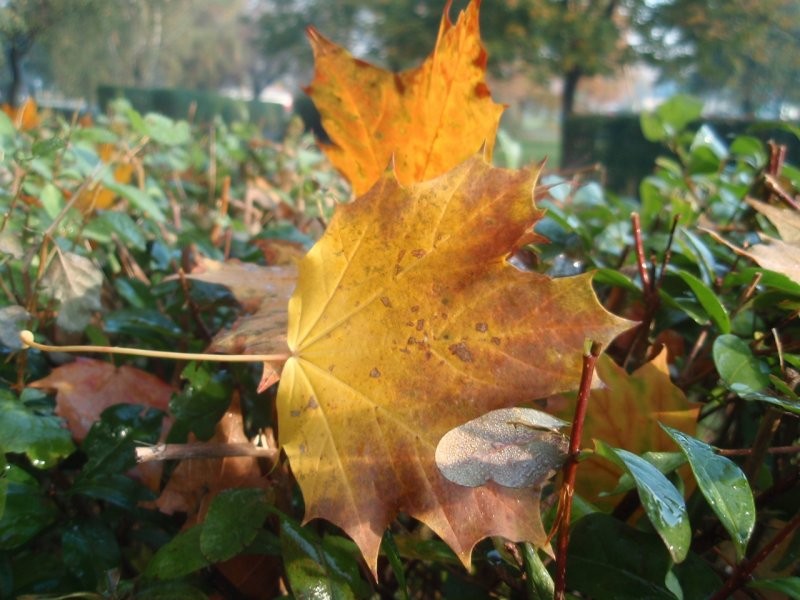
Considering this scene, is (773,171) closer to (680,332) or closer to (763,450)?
(680,332)

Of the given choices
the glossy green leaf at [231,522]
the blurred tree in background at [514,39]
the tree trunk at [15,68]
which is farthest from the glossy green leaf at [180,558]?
the blurred tree in background at [514,39]

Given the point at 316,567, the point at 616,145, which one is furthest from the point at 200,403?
the point at 616,145

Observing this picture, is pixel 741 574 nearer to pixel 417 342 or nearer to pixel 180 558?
pixel 417 342

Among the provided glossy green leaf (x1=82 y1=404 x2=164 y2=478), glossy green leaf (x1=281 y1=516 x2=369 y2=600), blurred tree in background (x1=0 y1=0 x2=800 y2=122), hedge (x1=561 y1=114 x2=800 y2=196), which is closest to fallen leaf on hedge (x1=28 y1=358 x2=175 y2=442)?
glossy green leaf (x1=82 y1=404 x2=164 y2=478)

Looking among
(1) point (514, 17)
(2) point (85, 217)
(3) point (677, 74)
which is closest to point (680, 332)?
(2) point (85, 217)

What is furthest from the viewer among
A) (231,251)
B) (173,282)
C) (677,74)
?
(677,74)

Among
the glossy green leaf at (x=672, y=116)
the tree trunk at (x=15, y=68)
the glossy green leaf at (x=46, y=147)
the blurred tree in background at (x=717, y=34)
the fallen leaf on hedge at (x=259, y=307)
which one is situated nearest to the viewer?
the fallen leaf on hedge at (x=259, y=307)

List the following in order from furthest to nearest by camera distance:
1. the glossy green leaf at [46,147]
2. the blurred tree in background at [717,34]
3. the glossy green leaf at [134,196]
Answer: the blurred tree in background at [717,34], the glossy green leaf at [134,196], the glossy green leaf at [46,147]

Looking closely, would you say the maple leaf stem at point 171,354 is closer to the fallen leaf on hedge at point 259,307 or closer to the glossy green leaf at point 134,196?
the fallen leaf on hedge at point 259,307
